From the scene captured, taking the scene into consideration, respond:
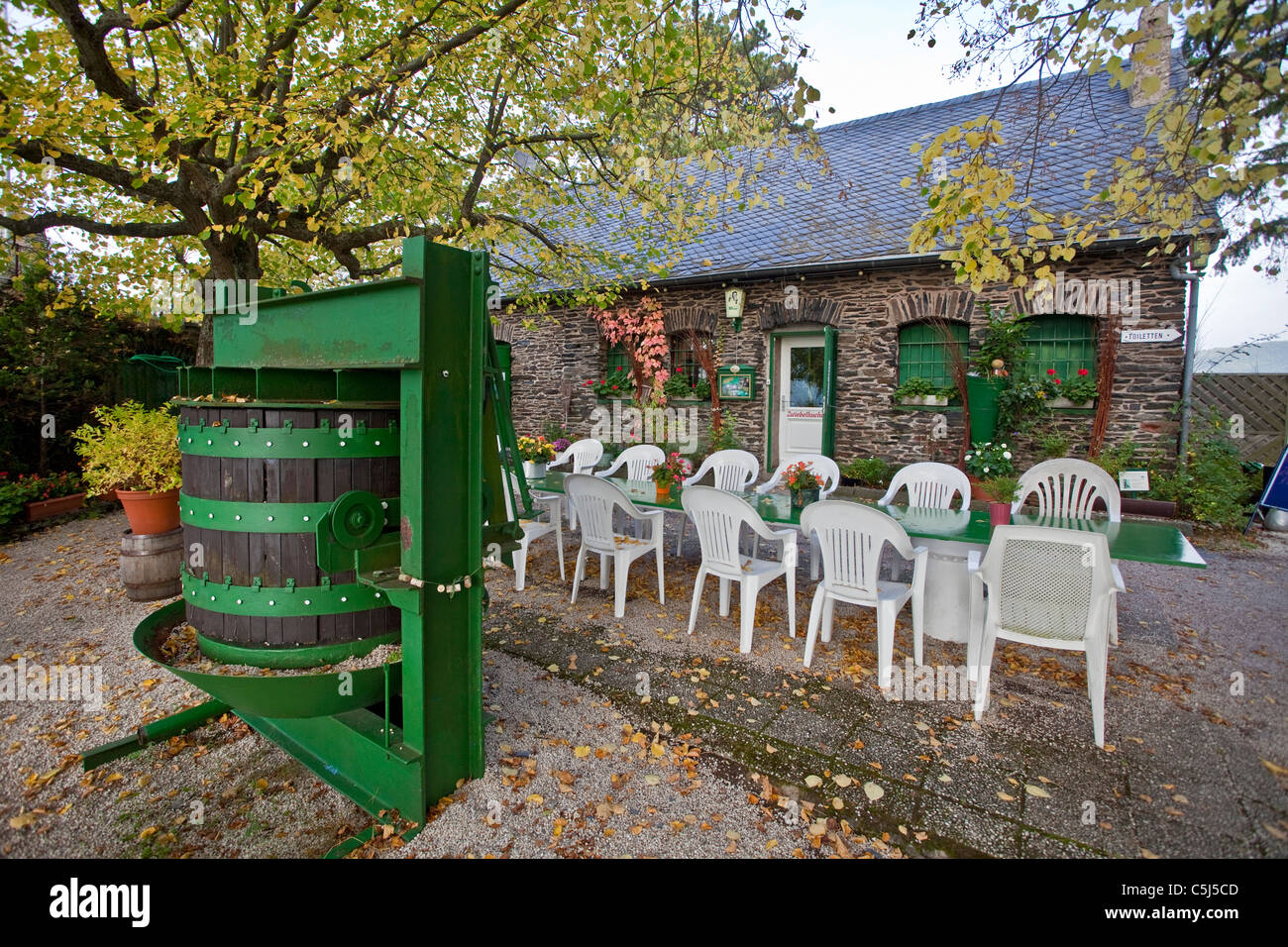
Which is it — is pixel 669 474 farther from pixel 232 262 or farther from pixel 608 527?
pixel 232 262

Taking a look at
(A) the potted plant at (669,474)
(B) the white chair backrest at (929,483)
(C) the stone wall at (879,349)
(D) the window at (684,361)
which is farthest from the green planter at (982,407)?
(A) the potted plant at (669,474)

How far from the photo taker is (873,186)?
30.7 ft

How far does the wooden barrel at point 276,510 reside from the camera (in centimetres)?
208

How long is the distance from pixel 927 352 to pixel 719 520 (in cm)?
584

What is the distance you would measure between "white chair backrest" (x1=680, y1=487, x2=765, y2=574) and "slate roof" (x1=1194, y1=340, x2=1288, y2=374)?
6.74m

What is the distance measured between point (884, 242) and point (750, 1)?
5966 mm

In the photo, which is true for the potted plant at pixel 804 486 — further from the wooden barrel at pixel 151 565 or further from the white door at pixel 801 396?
the white door at pixel 801 396

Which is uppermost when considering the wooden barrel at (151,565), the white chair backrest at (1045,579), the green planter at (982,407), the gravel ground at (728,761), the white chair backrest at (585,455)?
the green planter at (982,407)

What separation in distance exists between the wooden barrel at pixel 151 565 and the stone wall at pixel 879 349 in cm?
700

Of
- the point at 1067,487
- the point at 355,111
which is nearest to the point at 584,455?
the point at 355,111

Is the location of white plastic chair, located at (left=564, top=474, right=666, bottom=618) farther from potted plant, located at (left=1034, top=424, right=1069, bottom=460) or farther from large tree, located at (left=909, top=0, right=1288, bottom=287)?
potted plant, located at (left=1034, top=424, right=1069, bottom=460)

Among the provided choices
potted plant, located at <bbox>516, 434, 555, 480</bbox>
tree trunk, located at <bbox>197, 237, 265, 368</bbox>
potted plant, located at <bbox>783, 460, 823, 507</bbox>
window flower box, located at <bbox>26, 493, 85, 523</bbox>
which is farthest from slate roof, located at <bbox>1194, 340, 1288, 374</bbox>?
window flower box, located at <bbox>26, 493, 85, 523</bbox>
